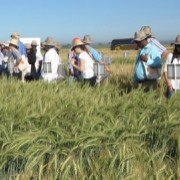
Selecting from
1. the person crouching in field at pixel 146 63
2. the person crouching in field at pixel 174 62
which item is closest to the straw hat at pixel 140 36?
the person crouching in field at pixel 146 63

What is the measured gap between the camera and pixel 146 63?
5816 millimetres

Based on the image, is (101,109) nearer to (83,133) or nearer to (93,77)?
(83,133)

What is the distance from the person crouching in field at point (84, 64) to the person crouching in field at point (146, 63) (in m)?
1.19

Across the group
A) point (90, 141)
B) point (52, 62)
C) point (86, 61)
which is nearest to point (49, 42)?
point (52, 62)

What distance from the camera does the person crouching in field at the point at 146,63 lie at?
5746 millimetres

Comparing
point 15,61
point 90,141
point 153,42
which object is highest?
point 153,42

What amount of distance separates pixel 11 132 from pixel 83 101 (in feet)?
3.50

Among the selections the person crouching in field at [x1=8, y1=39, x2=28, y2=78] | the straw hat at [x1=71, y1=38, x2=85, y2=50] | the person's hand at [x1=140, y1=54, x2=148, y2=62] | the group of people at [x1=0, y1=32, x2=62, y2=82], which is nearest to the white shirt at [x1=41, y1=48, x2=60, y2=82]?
the group of people at [x1=0, y1=32, x2=62, y2=82]

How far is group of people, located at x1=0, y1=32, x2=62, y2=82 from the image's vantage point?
24.6 ft

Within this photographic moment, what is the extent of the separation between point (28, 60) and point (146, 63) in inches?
171

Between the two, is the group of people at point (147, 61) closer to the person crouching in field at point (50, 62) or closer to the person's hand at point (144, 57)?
the person's hand at point (144, 57)

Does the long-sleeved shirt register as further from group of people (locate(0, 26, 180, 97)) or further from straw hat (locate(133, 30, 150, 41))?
straw hat (locate(133, 30, 150, 41))

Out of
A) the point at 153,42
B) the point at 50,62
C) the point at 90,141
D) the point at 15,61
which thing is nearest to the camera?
the point at 90,141

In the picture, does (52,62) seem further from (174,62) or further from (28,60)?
(174,62)
